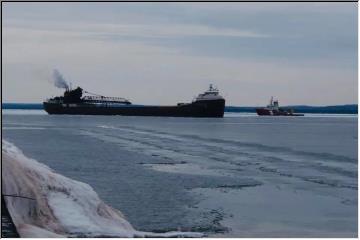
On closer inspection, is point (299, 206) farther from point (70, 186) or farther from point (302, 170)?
point (302, 170)

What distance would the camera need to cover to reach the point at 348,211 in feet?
36.1

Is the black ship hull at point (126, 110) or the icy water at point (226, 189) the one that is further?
the black ship hull at point (126, 110)

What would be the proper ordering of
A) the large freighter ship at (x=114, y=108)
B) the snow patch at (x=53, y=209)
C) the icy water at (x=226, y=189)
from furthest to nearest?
the large freighter ship at (x=114, y=108)
the icy water at (x=226, y=189)
the snow patch at (x=53, y=209)

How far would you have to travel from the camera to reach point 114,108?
95.9 m

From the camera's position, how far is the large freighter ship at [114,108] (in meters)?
86.9

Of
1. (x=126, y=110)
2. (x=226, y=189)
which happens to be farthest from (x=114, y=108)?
(x=226, y=189)

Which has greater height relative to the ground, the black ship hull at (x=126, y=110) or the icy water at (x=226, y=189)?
the black ship hull at (x=126, y=110)

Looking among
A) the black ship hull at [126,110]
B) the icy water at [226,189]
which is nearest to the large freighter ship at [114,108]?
the black ship hull at [126,110]

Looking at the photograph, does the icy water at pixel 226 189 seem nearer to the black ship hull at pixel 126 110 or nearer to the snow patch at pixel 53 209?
the snow patch at pixel 53 209

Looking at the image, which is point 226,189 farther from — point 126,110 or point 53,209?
point 126,110

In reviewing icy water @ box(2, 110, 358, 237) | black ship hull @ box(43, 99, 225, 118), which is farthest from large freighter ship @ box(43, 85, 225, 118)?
icy water @ box(2, 110, 358, 237)

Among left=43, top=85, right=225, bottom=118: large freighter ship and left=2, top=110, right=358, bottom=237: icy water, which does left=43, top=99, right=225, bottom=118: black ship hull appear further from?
left=2, top=110, right=358, bottom=237: icy water

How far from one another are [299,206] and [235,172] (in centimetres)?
599

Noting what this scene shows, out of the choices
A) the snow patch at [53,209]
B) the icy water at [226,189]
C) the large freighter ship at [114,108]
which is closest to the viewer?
the snow patch at [53,209]
